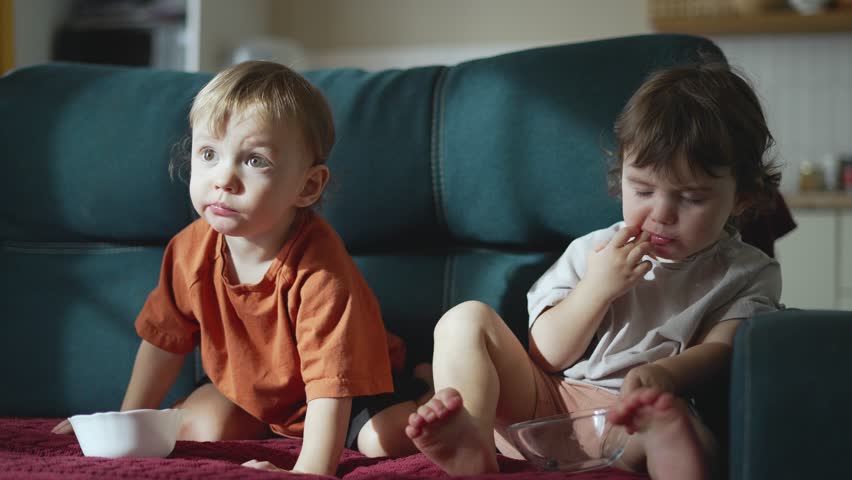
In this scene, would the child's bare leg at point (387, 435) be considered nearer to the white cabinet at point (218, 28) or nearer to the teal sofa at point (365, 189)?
the teal sofa at point (365, 189)

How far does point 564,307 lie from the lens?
125 cm

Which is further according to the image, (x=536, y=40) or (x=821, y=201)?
(x=536, y=40)

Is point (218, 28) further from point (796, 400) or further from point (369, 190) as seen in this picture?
point (796, 400)

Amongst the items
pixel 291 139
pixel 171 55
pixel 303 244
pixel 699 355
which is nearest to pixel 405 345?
pixel 303 244

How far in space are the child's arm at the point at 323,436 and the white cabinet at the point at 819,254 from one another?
7.09 feet

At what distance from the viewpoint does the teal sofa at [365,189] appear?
1.49m

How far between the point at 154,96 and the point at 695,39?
963 mm

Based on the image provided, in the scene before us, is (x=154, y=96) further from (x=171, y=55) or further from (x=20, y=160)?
(x=171, y=55)

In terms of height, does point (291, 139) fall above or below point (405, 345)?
above

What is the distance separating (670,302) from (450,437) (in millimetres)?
409

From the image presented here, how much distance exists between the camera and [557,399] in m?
1.29

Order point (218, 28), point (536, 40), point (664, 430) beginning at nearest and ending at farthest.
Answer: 1. point (664, 430)
2. point (218, 28)
3. point (536, 40)

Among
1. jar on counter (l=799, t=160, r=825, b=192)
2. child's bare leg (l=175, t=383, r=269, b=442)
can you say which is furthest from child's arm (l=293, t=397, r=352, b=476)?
jar on counter (l=799, t=160, r=825, b=192)

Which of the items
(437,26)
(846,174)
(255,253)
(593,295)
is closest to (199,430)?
(255,253)
